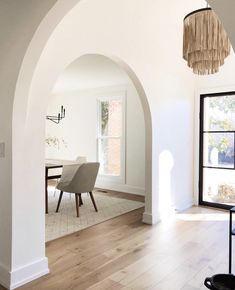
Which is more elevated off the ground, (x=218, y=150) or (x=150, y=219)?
(x=218, y=150)

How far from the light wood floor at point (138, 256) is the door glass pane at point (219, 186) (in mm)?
700

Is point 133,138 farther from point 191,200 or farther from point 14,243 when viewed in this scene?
point 14,243

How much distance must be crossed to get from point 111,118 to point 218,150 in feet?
8.95

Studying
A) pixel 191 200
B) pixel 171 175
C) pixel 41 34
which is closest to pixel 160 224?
pixel 171 175

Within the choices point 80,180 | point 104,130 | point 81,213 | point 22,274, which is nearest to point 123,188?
point 104,130

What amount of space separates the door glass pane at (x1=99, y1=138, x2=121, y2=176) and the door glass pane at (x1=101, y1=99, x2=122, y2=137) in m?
0.19

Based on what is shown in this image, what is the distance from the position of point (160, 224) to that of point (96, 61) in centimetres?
275

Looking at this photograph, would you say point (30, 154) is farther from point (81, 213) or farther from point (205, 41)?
point (81, 213)

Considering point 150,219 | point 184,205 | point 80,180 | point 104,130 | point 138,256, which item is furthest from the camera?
point 104,130

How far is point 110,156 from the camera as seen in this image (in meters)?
6.56

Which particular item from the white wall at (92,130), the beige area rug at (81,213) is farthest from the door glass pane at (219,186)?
the white wall at (92,130)

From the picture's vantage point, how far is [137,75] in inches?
139

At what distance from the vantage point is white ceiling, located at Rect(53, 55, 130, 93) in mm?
4469

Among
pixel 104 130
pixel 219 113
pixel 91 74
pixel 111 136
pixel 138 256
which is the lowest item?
pixel 138 256
